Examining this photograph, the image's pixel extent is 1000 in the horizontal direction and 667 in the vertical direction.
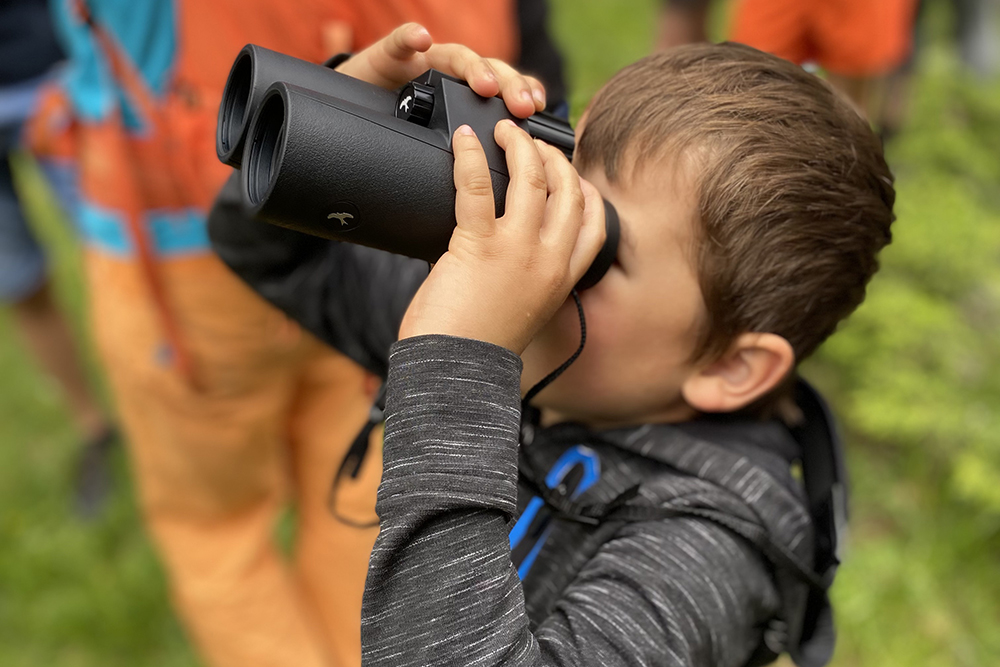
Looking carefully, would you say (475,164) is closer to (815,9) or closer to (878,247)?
(878,247)

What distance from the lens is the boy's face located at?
2.86 feet

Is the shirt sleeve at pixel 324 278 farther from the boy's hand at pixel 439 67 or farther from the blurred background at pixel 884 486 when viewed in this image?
the blurred background at pixel 884 486

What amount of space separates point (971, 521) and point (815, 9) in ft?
4.13

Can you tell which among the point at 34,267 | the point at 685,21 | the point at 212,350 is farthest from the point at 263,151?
the point at 685,21

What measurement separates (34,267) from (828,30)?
194 cm

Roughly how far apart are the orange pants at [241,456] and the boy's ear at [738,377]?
560 mm

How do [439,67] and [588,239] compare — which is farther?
[439,67]

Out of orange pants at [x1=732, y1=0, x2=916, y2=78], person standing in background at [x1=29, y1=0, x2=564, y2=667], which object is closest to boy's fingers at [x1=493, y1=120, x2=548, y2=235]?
person standing in background at [x1=29, y1=0, x2=564, y2=667]

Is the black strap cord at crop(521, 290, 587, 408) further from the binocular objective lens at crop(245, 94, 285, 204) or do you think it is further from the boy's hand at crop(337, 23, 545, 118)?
the binocular objective lens at crop(245, 94, 285, 204)

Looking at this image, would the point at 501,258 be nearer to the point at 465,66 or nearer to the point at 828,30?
the point at 465,66

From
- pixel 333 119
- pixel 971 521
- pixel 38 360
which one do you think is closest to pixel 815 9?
pixel 971 521

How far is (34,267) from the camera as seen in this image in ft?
6.34

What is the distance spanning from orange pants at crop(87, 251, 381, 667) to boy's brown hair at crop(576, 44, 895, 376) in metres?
0.62

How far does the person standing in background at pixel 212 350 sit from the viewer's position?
1.23 m
